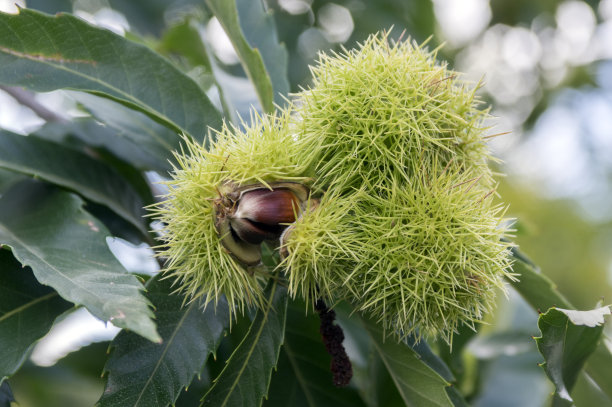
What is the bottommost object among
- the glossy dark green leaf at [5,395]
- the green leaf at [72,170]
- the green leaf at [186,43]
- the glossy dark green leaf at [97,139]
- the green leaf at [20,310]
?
the glossy dark green leaf at [5,395]

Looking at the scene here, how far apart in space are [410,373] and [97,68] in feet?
2.92

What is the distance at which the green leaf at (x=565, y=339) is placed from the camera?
979 millimetres

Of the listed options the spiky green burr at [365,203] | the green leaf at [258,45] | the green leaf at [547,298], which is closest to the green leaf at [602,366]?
the green leaf at [547,298]

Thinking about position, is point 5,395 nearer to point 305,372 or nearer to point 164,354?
point 164,354

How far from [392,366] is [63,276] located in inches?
24.1

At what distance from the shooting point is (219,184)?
1.00 metres

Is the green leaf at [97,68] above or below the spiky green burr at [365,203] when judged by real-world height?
above

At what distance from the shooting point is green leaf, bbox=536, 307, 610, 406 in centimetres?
98

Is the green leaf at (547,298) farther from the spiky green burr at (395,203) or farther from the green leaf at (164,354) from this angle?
the green leaf at (164,354)

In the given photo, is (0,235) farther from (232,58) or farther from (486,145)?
(232,58)

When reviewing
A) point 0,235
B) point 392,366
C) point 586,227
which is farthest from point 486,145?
point 586,227

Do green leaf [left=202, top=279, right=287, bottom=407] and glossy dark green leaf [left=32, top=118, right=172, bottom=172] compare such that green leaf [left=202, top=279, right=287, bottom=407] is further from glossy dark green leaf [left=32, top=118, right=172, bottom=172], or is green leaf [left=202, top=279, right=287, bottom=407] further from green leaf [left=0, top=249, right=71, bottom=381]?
glossy dark green leaf [left=32, top=118, right=172, bottom=172]

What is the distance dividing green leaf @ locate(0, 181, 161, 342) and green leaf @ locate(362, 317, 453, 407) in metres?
0.45

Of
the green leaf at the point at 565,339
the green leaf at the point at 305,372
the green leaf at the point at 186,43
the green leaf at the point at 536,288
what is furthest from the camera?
the green leaf at the point at 186,43
